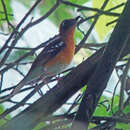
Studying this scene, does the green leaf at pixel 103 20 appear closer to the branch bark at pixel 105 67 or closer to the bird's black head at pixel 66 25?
the branch bark at pixel 105 67

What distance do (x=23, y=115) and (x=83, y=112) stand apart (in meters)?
0.57

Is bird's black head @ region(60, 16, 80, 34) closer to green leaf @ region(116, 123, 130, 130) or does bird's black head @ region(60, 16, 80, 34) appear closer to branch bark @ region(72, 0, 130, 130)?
green leaf @ region(116, 123, 130, 130)

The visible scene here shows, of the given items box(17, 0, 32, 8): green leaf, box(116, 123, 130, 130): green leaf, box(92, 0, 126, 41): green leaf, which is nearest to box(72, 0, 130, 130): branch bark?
box(116, 123, 130, 130): green leaf

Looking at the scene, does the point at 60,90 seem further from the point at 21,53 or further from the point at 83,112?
the point at 21,53

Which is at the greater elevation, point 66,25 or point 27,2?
point 66,25

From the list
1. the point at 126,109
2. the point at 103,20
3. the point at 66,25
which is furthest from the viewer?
the point at 66,25

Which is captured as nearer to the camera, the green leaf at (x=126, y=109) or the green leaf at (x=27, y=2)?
the green leaf at (x=126, y=109)

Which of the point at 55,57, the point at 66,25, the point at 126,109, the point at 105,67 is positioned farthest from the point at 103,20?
the point at 66,25

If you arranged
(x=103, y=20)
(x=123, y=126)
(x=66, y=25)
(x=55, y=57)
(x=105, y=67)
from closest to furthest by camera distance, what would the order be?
(x=105, y=67), (x=123, y=126), (x=103, y=20), (x=55, y=57), (x=66, y=25)

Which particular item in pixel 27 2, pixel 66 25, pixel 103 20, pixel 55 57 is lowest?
pixel 103 20

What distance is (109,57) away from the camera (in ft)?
5.96

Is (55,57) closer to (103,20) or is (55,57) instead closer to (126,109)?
(103,20)

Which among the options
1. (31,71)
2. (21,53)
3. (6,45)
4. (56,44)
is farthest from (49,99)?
(56,44)

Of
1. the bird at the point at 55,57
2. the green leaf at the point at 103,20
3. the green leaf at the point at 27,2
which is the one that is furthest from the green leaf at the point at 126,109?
the bird at the point at 55,57
